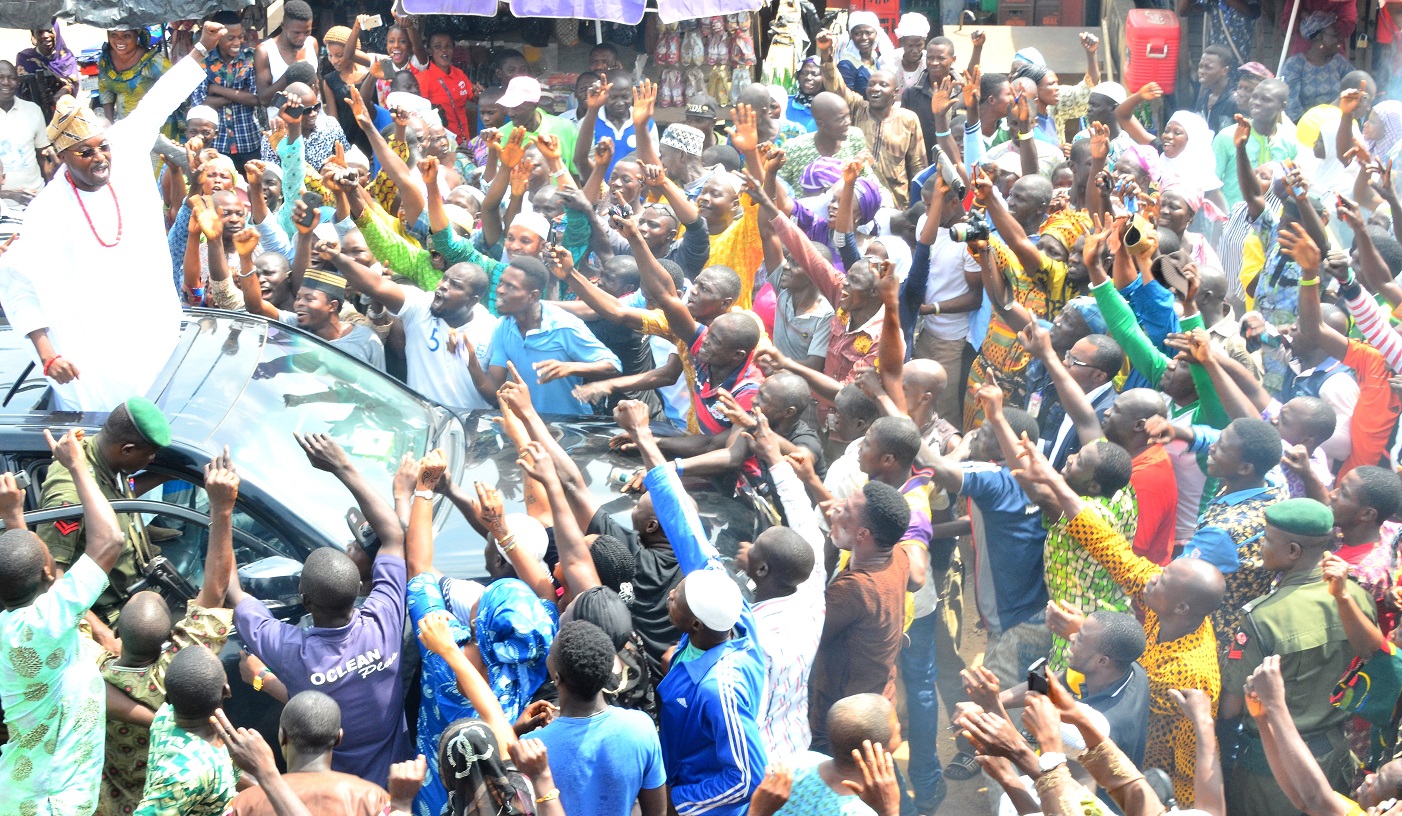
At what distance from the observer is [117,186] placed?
236 inches

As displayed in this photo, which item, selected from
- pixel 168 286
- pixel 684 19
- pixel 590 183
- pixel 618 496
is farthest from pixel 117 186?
pixel 684 19

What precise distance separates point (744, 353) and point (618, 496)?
888mm

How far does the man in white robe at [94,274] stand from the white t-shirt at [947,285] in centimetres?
386

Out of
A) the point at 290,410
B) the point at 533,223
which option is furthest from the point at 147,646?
the point at 533,223

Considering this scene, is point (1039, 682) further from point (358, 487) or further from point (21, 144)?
point (21, 144)

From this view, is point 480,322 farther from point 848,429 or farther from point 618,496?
point 848,429

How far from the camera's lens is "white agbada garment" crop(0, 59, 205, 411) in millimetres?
5652

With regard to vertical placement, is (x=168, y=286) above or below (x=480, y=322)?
above

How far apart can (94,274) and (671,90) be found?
776cm

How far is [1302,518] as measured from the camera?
4781 millimetres

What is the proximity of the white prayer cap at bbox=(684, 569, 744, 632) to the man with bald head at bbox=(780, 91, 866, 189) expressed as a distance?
5402 mm

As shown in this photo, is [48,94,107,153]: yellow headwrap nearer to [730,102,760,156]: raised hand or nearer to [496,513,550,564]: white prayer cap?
[496,513,550,564]: white prayer cap

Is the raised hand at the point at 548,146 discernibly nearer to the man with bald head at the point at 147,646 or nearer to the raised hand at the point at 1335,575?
the man with bald head at the point at 147,646

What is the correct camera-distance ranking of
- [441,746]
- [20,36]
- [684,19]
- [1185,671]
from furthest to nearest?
Answer: [20,36] → [684,19] → [1185,671] → [441,746]
